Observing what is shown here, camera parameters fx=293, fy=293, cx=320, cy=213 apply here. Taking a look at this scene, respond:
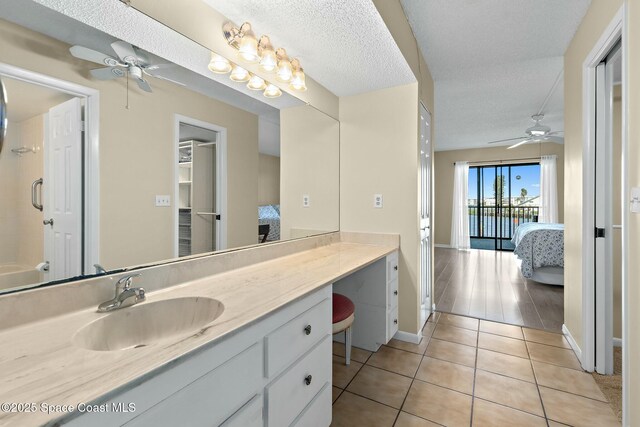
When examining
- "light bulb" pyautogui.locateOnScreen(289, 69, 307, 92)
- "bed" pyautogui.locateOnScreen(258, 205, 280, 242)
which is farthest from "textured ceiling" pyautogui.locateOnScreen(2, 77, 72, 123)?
"light bulb" pyautogui.locateOnScreen(289, 69, 307, 92)

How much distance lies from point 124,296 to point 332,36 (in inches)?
65.2

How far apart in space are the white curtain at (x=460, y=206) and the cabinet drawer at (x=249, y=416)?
22.5 feet

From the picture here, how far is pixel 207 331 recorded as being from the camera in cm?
80

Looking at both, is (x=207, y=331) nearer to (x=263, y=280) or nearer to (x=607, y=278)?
(x=263, y=280)

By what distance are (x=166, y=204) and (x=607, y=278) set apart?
102 inches

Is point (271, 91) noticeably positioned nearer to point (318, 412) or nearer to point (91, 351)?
point (91, 351)

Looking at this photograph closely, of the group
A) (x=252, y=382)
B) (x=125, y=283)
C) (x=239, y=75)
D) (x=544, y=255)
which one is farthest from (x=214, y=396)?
(x=544, y=255)

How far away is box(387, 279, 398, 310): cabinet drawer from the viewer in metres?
2.15

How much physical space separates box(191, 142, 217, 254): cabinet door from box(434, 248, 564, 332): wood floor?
255 centimetres

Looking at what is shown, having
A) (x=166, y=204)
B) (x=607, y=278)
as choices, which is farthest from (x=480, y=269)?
(x=166, y=204)

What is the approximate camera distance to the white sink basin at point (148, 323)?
0.88 meters

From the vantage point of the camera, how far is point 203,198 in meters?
1.48

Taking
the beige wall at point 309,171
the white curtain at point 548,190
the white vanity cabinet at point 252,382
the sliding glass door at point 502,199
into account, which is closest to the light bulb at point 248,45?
the beige wall at point 309,171

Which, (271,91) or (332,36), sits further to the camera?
(271,91)
